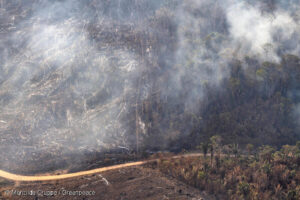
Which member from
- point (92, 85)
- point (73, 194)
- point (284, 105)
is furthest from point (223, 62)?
point (73, 194)

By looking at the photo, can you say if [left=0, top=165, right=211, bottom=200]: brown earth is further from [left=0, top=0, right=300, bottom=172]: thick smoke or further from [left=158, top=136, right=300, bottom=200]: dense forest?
[left=0, top=0, right=300, bottom=172]: thick smoke

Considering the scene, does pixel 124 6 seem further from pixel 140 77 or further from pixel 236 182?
pixel 236 182

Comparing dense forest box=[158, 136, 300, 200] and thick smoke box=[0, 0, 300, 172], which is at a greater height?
thick smoke box=[0, 0, 300, 172]

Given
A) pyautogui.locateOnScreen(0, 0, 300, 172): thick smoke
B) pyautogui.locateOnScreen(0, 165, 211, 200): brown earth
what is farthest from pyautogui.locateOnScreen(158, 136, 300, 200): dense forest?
pyautogui.locateOnScreen(0, 0, 300, 172): thick smoke

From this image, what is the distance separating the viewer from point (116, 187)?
27344 millimetres

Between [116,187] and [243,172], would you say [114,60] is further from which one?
[243,172]

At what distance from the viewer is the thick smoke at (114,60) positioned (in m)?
36.8

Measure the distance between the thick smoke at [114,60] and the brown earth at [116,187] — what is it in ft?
17.0

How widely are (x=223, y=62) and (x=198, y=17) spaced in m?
15.7

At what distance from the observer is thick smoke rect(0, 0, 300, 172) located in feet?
121

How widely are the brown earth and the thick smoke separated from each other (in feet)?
17.0

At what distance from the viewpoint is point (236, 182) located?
28.1 metres

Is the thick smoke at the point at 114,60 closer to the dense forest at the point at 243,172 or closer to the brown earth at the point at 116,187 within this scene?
the brown earth at the point at 116,187

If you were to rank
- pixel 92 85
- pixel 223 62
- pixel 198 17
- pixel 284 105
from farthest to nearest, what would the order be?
1. pixel 198 17
2. pixel 223 62
3. pixel 92 85
4. pixel 284 105
